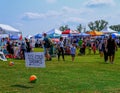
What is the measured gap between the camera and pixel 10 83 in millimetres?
10414

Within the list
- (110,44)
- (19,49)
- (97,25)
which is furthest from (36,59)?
(97,25)

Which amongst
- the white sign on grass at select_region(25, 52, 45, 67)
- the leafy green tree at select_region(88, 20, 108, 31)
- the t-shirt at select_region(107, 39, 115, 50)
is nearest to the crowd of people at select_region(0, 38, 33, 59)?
the t-shirt at select_region(107, 39, 115, 50)

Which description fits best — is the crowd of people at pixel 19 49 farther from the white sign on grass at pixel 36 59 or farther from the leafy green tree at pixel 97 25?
the leafy green tree at pixel 97 25

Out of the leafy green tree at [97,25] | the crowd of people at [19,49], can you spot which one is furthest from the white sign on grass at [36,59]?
the leafy green tree at [97,25]

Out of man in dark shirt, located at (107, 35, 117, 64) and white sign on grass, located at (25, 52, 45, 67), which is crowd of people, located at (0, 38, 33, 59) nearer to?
man in dark shirt, located at (107, 35, 117, 64)

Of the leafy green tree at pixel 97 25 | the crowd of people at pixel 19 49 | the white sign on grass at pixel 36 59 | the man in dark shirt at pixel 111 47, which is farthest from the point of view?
the leafy green tree at pixel 97 25

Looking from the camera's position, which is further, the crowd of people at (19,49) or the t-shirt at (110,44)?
the crowd of people at (19,49)

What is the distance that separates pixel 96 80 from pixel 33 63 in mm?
2693

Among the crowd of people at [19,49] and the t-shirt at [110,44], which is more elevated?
the t-shirt at [110,44]

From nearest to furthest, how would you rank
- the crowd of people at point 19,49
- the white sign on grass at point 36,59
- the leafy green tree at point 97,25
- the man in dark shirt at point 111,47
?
the white sign on grass at point 36,59 → the man in dark shirt at point 111,47 → the crowd of people at point 19,49 → the leafy green tree at point 97,25

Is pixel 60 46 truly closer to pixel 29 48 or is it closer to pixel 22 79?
pixel 29 48

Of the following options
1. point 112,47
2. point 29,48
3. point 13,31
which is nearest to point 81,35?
point 13,31

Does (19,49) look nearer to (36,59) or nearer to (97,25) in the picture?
(36,59)

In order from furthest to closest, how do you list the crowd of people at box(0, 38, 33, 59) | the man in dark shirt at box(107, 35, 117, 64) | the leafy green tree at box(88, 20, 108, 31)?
the leafy green tree at box(88, 20, 108, 31) → the crowd of people at box(0, 38, 33, 59) → the man in dark shirt at box(107, 35, 117, 64)
